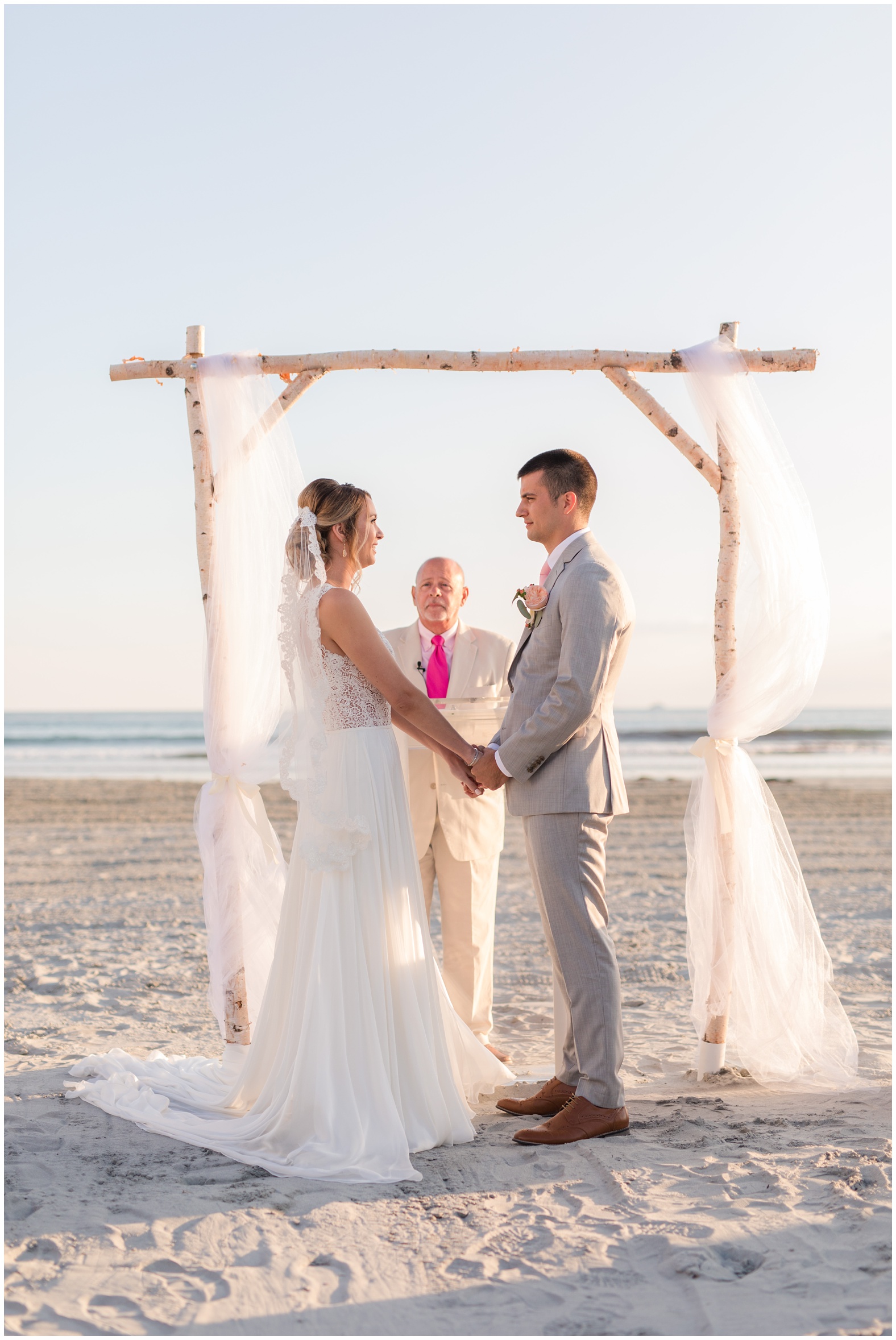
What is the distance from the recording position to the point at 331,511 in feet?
12.3

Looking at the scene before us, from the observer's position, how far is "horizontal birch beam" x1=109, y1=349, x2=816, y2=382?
4.40 metres

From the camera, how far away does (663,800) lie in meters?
14.6

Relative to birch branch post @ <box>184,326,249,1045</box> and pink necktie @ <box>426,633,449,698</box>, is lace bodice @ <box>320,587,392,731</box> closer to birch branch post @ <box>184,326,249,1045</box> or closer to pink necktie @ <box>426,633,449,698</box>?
birch branch post @ <box>184,326,249,1045</box>

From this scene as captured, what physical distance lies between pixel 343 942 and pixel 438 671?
1688 mm

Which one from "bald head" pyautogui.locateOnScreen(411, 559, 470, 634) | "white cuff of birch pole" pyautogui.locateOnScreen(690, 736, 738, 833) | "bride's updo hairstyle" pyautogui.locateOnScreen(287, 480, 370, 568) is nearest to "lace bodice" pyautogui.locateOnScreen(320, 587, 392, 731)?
"bride's updo hairstyle" pyautogui.locateOnScreen(287, 480, 370, 568)

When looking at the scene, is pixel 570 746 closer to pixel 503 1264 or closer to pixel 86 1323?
pixel 503 1264

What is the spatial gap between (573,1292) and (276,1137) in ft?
4.24

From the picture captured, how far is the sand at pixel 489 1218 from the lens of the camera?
244cm

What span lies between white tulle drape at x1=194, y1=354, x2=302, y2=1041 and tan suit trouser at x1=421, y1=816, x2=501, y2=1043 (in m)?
0.81

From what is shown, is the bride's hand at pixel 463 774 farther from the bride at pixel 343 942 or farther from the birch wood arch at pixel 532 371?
the birch wood arch at pixel 532 371

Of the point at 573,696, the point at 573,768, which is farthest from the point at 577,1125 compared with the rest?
the point at 573,696

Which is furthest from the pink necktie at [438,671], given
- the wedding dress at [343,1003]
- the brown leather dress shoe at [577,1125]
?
the brown leather dress shoe at [577,1125]

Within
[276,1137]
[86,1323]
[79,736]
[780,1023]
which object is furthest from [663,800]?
[79,736]

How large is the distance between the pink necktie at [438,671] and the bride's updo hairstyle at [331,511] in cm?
121
